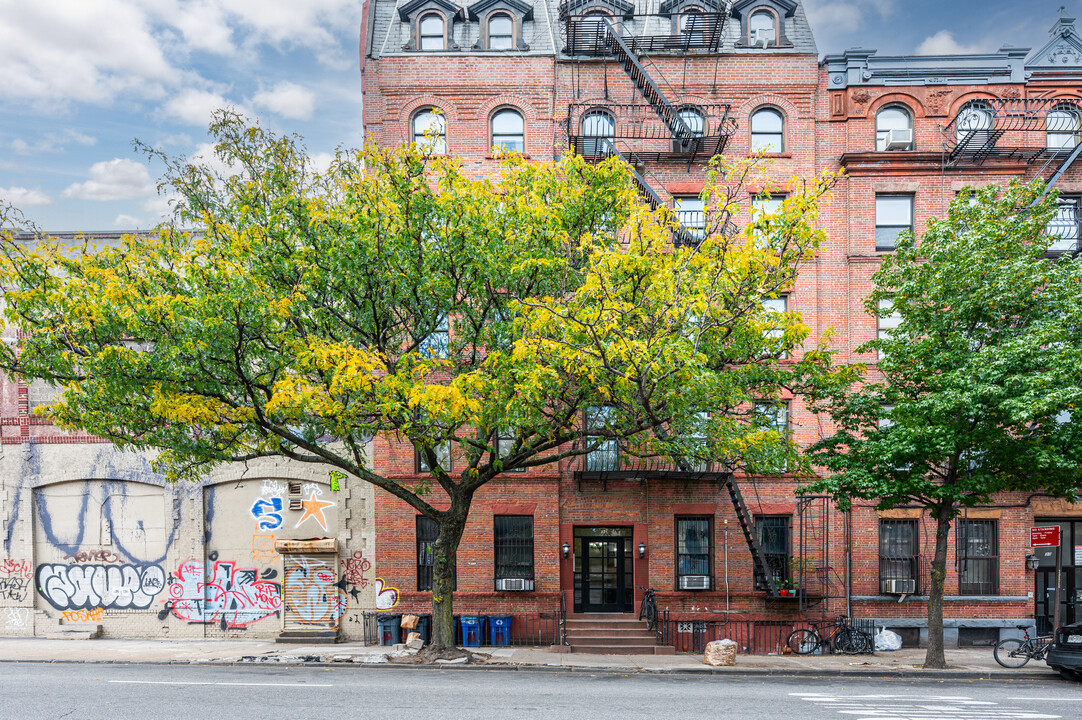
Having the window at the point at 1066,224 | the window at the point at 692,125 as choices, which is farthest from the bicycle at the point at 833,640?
the window at the point at 692,125

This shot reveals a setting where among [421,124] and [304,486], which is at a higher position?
[421,124]

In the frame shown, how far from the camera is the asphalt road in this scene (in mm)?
11062

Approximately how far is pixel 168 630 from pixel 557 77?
1839 cm

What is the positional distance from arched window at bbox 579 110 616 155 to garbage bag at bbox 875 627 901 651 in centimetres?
1423

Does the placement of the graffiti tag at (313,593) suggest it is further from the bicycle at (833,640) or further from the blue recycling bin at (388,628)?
the bicycle at (833,640)

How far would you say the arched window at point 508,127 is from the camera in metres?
21.4

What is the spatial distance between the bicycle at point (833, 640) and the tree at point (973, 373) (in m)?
1.86

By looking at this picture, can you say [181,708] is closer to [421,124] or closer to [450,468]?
[450,468]

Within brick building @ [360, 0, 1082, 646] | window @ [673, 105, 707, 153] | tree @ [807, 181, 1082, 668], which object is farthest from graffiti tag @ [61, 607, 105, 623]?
window @ [673, 105, 707, 153]

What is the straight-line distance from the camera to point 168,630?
2023cm

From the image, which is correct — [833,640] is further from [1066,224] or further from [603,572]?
[1066,224]

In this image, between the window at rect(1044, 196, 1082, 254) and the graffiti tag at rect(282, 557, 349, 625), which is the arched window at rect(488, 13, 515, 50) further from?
the window at rect(1044, 196, 1082, 254)

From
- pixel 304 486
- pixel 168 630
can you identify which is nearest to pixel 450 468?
pixel 304 486

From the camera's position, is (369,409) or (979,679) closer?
(369,409)
